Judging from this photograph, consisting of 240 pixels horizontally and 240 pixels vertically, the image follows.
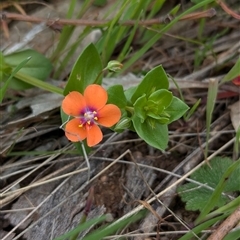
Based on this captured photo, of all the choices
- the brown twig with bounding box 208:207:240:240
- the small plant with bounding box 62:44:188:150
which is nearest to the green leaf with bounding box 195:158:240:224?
the brown twig with bounding box 208:207:240:240

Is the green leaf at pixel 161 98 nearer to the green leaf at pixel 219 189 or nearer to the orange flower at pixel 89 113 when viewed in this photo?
the orange flower at pixel 89 113

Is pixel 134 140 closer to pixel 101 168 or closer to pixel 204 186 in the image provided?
pixel 101 168

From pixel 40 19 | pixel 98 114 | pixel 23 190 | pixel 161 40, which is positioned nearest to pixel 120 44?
pixel 161 40

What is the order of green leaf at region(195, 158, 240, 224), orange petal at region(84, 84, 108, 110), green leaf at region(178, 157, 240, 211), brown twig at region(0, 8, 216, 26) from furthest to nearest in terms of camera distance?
1. brown twig at region(0, 8, 216, 26)
2. green leaf at region(178, 157, 240, 211)
3. orange petal at region(84, 84, 108, 110)
4. green leaf at region(195, 158, 240, 224)

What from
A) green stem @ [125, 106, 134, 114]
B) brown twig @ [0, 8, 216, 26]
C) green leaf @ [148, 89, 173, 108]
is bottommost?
green stem @ [125, 106, 134, 114]

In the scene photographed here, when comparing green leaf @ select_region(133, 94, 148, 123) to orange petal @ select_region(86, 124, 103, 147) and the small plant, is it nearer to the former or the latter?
the small plant

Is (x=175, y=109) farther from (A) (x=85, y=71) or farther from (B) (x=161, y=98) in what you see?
(A) (x=85, y=71)

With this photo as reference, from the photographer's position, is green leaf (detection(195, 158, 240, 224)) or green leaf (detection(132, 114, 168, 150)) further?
green leaf (detection(132, 114, 168, 150))
